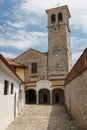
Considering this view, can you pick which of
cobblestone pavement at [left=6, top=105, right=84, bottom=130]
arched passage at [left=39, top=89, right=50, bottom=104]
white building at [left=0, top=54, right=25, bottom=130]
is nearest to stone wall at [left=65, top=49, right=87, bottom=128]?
cobblestone pavement at [left=6, top=105, right=84, bottom=130]

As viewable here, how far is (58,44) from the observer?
32406 mm

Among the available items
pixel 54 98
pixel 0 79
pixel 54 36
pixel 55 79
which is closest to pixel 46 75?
pixel 55 79

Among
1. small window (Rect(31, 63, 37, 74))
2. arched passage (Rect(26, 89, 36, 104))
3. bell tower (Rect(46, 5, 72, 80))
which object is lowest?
arched passage (Rect(26, 89, 36, 104))

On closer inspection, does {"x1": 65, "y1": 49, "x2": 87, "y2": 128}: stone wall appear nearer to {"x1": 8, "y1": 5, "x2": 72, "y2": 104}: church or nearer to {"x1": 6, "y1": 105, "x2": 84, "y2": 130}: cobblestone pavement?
{"x1": 6, "y1": 105, "x2": 84, "y2": 130}: cobblestone pavement

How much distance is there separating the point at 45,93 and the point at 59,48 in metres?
8.61

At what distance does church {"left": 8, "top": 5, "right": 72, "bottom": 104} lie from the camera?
2969cm

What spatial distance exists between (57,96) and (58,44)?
959 centimetres

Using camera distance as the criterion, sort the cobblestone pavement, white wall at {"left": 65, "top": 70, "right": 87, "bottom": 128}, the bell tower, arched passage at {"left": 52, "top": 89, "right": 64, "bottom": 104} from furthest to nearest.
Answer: the bell tower → arched passage at {"left": 52, "top": 89, "right": 64, "bottom": 104} → the cobblestone pavement → white wall at {"left": 65, "top": 70, "right": 87, "bottom": 128}

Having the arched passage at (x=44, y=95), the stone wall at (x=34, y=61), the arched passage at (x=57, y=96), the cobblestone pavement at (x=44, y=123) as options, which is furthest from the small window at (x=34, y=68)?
the cobblestone pavement at (x=44, y=123)

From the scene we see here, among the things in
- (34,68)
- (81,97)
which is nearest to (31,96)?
(34,68)

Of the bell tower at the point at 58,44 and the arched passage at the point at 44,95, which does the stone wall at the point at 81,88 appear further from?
the bell tower at the point at 58,44

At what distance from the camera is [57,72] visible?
102 ft

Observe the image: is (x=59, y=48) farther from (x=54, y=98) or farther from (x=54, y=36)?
(x=54, y=98)

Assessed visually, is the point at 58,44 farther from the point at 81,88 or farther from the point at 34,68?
the point at 81,88
